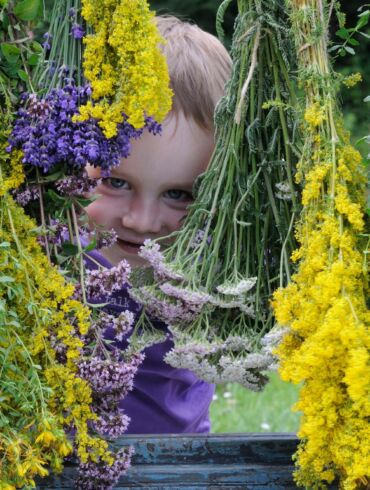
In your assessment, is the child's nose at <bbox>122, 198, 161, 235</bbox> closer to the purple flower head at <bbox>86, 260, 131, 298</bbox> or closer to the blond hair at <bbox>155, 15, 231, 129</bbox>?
the blond hair at <bbox>155, 15, 231, 129</bbox>

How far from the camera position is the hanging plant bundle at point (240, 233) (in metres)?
1.55

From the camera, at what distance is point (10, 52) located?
1.44m

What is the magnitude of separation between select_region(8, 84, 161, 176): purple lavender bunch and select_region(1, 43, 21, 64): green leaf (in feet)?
0.22

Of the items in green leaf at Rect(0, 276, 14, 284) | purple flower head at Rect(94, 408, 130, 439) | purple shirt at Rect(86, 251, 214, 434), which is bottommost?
purple shirt at Rect(86, 251, 214, 434)

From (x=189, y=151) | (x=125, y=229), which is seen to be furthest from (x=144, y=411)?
(x=189, y=151)

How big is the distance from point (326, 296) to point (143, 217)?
79cm

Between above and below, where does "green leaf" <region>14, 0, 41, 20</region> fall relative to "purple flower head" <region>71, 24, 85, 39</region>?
above

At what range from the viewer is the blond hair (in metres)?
2.00

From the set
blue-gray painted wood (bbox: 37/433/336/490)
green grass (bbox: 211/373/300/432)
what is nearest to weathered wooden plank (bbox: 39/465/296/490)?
blue-gray painted wood (bbox: 37/433/336/490)

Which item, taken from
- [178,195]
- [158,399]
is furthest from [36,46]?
[158,399]

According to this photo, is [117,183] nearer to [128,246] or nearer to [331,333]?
[128,246]

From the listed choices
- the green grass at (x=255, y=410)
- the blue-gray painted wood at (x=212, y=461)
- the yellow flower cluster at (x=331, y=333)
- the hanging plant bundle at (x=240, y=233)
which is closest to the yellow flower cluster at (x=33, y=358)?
the blue-gray painted wood at (x=212, y=461)

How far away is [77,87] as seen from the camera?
147 cm

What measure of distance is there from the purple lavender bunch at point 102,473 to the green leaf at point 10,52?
0.66 metres
